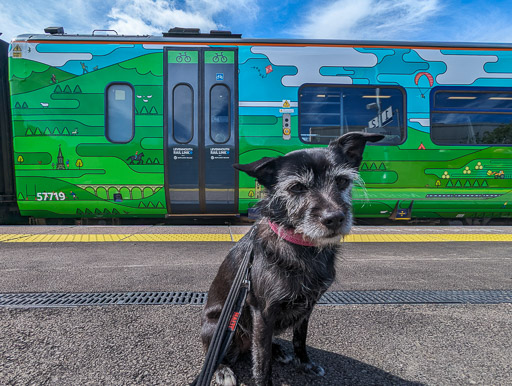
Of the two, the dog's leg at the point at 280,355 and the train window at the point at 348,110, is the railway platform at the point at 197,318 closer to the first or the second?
the dog's leg at the point at 280,355

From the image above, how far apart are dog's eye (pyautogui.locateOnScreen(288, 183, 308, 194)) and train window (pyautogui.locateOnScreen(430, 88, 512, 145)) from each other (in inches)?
214

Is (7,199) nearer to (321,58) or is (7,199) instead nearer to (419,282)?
(321,58)

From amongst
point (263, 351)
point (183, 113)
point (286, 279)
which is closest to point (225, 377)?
point (263, 351)

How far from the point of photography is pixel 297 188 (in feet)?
4.99

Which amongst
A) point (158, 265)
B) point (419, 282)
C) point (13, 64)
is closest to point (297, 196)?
point (419, 282)

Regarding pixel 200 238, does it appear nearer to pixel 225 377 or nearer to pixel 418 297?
pixel 418 297

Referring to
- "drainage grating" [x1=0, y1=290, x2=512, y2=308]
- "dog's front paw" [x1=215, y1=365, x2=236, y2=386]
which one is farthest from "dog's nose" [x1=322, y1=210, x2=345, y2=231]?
"drainage grating" [x1=0, y1=290, x2=512, y2=308]

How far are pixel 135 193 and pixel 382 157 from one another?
4.82 metres

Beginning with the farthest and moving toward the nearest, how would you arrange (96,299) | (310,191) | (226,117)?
(226,117), (96,299), (310,191)

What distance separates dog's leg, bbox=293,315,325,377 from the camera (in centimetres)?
158

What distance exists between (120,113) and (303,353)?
17.9 feet

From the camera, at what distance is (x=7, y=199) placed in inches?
233

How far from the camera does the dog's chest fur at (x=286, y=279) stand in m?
1.43

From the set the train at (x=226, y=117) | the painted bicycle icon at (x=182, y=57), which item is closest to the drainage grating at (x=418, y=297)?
the train at (x=226, y=117)
